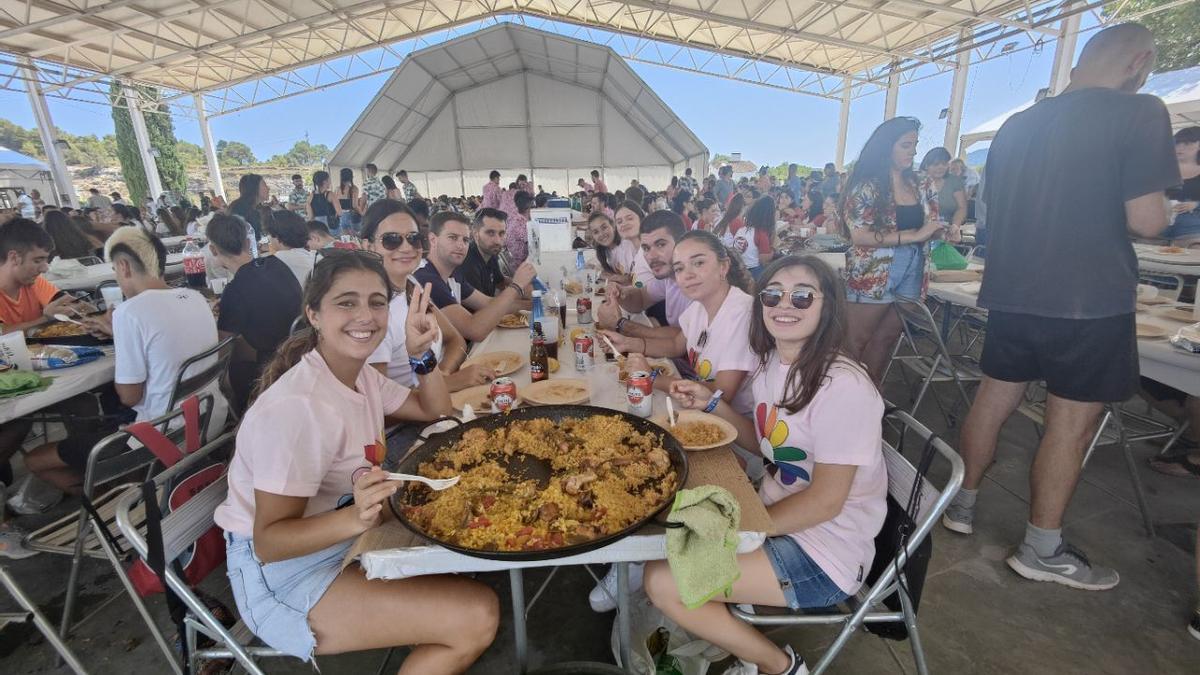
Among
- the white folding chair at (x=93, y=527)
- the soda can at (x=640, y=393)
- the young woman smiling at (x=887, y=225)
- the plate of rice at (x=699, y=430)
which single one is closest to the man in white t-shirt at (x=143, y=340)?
the white folding chair at (x=93, y=527)

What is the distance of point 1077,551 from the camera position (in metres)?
2.62

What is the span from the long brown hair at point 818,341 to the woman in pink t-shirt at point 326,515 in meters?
1.22

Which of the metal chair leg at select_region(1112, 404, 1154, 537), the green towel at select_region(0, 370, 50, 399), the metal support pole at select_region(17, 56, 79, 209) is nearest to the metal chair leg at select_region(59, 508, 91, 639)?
the green towel at select_region(0, 370, 50, 399)

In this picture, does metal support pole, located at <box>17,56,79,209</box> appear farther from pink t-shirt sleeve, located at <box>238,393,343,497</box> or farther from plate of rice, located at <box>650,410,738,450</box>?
plate of rice, located at <box>650,410,738,450</box>

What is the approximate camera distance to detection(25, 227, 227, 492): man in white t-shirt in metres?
2.60

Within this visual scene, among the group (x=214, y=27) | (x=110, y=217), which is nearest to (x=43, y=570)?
(x=110, y=217)

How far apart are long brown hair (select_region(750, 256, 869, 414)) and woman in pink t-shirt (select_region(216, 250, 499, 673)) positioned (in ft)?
4.00

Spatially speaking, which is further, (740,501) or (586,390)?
(586,390)

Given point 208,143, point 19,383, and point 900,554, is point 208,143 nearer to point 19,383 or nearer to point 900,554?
point 19,383

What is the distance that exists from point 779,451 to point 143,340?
10.3ft

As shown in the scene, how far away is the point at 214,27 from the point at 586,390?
1681 cm

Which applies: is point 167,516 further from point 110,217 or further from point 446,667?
point 110,217

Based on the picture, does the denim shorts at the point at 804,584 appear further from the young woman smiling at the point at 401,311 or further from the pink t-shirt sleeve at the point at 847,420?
the young woman smiling at the point at 401,311

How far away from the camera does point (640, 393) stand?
205cm
